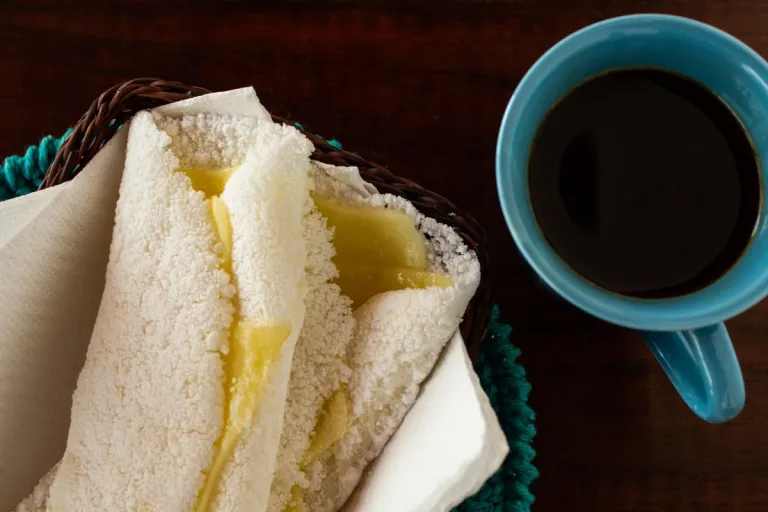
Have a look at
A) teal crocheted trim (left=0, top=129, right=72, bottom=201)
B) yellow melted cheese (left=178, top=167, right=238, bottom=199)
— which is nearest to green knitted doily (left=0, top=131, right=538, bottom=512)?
teal crocheted trim (left=0, top=129, right=72, bottom=201)

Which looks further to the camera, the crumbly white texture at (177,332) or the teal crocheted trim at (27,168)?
the teal crocheted trim at (27,168)

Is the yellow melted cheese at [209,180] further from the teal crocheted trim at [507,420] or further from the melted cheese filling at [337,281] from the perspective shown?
the teal crocheted trim at [507,420]

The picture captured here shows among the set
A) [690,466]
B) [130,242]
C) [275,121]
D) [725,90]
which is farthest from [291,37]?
[690,466]

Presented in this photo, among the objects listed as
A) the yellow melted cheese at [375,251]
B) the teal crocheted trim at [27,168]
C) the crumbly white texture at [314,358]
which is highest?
the teal crocheted trim at [27,168]

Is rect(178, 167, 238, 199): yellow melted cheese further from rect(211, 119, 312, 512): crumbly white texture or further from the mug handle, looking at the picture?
the mug handle

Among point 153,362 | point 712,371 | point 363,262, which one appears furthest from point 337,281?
point 712,371

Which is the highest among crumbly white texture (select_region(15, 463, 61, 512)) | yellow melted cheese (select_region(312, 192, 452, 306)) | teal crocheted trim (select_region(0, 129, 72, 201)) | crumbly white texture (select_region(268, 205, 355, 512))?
teal crocheted trim (select_region(0, 129, 72, 201))

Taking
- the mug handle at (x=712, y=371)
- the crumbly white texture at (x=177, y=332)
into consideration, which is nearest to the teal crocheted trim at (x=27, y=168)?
the crumbly white texture at (x=177, y=332)

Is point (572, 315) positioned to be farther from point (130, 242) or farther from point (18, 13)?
point (18, 13)
